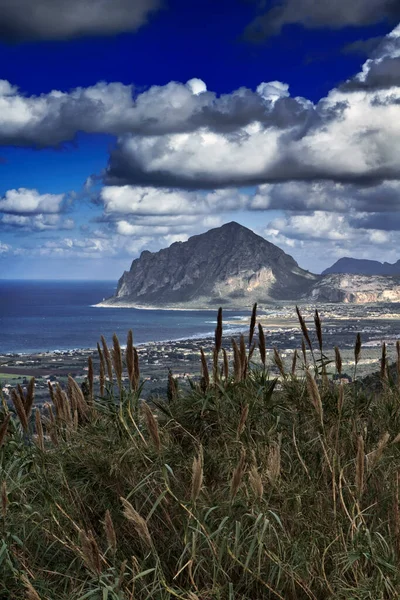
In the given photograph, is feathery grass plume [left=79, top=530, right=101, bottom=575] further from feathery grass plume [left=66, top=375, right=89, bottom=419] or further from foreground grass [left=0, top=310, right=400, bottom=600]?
feathery grass plume [left=66, top=375, right=89, bottom=419]

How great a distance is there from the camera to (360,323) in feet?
448

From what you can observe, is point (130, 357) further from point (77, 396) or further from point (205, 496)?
point (77, 396)

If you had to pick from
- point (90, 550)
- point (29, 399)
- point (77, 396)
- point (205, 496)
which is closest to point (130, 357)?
point (29, 399)

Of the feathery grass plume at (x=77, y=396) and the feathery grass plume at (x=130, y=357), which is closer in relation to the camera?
the feathery grass plume at (x=130, y=357)

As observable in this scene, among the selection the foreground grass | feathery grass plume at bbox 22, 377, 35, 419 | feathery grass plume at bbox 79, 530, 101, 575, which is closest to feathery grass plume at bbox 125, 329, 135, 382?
the foreground grass

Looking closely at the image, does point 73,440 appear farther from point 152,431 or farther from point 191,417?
point 152,431

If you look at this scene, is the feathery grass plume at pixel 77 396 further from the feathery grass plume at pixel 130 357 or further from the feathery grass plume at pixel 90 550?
the feathery grass plume at pixel 90 550

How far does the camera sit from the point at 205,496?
12.5 feet

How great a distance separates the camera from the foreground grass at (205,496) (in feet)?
9.27

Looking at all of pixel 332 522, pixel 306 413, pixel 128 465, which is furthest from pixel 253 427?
pixel 332 522

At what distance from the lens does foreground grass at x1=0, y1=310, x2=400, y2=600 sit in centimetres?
283

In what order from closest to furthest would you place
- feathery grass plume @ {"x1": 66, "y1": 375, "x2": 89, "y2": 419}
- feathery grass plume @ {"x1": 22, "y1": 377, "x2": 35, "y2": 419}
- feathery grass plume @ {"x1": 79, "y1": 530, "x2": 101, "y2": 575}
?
feathery grass plume @ {"x1": 79, "y1": 530, "x2": 101, "y2": 575}
feathery grass plume @ {"x1": 22, "y1": 377, "x2": 35, "y2": 419}
feathery grass plume @ {"x1": 66, "y1": 375, "x2": 89, "y2": 419}

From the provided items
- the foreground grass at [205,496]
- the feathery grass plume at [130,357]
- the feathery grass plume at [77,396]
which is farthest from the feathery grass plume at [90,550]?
the feathery grass plume at [77,396]

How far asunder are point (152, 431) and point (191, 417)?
270 cm
